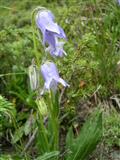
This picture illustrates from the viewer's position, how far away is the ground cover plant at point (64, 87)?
2107 mm

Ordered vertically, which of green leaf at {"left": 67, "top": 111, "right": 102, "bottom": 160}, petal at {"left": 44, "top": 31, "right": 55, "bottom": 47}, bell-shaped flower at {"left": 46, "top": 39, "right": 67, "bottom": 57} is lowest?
green leaf at {"left": 67, "top": 111, "right": 102, "bottom": 160}

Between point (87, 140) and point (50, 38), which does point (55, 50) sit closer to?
point (50, 38)

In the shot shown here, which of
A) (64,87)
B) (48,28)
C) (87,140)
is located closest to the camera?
(48,28)

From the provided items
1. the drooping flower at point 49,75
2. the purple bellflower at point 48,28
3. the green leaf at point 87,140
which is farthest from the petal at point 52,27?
the green leaf at point 87,140

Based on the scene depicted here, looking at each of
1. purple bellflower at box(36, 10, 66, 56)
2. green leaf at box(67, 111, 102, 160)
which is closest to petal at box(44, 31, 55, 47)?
purple bellflower at box(36, 10, 66, 56)

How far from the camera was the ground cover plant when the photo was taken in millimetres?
2107

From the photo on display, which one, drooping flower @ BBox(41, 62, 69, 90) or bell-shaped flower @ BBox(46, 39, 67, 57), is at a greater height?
bell-shaped flower @ BBox(46, 39, 67, 57)

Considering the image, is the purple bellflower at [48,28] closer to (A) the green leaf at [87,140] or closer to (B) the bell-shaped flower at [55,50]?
(B) the bell-shaped flower at [55,50]

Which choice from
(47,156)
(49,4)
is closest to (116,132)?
(47,156)

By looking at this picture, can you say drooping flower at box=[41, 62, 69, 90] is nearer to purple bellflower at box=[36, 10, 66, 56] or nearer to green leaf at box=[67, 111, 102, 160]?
purple bellflower at box=[36, 10, 66, 56]

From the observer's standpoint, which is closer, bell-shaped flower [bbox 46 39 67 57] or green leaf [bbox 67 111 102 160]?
bell-shaped flower [bbox 46 39 67 57]

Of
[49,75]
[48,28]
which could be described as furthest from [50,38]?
[49,75]

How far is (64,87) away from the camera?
9.07 feet

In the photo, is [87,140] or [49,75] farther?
[87,140]
